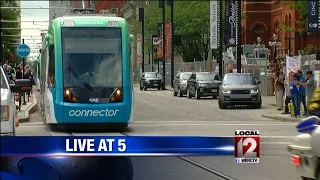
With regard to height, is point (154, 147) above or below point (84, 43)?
below

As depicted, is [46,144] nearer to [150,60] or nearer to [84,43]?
[84,43]

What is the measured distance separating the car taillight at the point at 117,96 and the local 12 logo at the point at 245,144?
12.2 meters

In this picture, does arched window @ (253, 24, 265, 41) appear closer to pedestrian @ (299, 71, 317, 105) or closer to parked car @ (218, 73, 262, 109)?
parked car @ (218, 73, 262, 109)

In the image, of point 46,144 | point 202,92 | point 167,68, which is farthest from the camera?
point 167,68

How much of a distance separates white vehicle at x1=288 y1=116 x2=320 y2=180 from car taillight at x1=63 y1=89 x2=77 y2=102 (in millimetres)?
11073

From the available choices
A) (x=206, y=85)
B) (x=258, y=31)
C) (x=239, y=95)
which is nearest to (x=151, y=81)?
(x=206, y=85)

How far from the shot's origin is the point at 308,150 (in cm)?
832

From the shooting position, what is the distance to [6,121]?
25.5 ft

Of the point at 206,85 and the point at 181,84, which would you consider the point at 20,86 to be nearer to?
the point at 206,85

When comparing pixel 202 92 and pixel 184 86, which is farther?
pixel 184 86

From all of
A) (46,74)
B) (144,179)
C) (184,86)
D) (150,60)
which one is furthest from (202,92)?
(150,60)

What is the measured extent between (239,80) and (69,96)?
16.5 m

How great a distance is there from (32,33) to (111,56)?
79.5 feet

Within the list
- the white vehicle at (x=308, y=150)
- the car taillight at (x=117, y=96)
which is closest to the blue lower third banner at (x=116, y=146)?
the white vehicle at (x=308, y=150)
